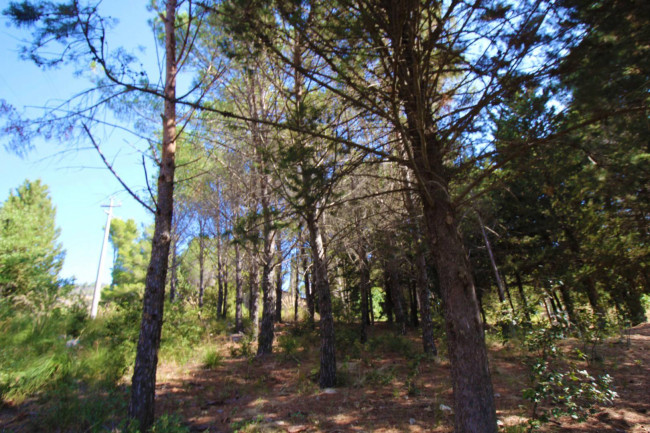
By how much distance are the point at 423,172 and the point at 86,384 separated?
716 centimetres

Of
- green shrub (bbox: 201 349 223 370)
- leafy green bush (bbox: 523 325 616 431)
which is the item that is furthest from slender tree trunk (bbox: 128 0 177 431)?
leafy green bush (bbox: 523 325 616 431)

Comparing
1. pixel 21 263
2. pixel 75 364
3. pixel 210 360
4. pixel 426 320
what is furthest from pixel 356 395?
pixel 21 263

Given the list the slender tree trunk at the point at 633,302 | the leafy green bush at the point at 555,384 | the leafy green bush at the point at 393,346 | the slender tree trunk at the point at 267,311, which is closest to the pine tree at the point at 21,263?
the slender tree trunk at the point at 267,311

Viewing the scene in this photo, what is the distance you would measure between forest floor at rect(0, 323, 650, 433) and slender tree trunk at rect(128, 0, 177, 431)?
0.88 metres

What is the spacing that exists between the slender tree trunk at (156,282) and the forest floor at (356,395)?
881 mm

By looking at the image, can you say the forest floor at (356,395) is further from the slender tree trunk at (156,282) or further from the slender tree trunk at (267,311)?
the slender tree trunk at (156,282)

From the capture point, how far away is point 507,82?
3244 millimetres

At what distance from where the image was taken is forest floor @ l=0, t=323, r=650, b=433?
462 cm

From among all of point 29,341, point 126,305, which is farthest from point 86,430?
point 126,305

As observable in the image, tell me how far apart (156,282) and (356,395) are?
4.22 metres

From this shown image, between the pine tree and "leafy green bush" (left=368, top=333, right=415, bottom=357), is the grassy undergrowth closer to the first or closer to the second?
the pine tree

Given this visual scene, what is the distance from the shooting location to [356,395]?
6.18 metres

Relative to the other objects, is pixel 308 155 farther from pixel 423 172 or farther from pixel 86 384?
pixel 86 384

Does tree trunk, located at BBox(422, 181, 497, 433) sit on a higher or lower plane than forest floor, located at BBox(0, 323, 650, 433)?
higher
